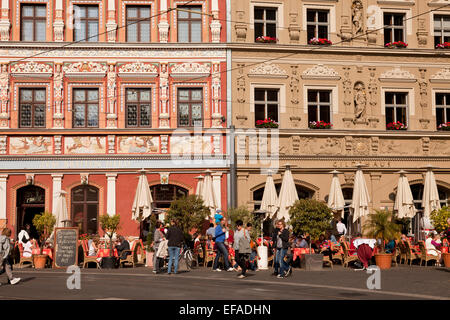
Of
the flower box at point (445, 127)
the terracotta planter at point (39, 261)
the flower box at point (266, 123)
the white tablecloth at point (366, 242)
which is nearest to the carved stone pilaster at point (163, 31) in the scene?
the flower box at point (266, 123)

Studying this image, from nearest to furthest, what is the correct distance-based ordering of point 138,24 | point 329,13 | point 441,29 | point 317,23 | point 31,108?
Answer: 1. point 31,108
2. point 138,24
3. point 317,23
4. point 329,13
5. point 441,29

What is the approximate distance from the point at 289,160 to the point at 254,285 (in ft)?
43.6

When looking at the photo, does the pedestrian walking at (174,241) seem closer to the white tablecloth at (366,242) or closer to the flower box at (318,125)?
the white tablecloth at (366,242)

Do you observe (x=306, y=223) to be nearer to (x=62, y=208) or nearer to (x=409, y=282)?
(x=409, y=282)

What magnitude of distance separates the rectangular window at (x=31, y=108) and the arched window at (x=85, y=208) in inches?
124

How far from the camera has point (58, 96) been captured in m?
28.3

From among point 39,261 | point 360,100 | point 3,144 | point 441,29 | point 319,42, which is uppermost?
point 441,29

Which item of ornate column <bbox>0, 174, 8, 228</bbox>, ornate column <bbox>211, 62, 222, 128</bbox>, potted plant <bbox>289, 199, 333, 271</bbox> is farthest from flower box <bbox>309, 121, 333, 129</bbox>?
ornate column <bbox>0, 174, 8, 228</bbox>

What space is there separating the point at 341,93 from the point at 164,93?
25.0 feet

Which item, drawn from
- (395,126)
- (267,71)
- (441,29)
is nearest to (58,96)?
(267,71)

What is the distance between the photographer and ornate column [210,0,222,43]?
29.1 m

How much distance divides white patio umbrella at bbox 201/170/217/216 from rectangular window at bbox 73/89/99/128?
5.59 m

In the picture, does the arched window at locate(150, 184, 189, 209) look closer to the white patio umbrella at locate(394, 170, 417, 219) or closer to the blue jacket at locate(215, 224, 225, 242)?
the blue jacket at locate(215, 224, 225, 242)

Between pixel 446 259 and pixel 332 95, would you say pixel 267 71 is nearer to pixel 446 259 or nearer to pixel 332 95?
pixel 332 95
